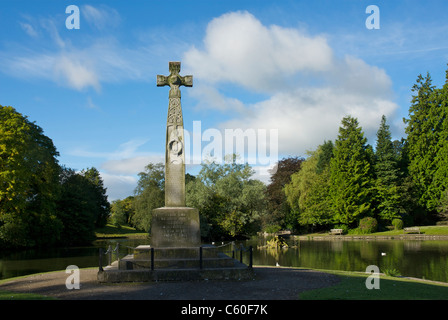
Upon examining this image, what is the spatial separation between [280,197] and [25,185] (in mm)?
42002

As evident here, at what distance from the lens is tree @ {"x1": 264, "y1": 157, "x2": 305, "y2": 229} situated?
56.4 m

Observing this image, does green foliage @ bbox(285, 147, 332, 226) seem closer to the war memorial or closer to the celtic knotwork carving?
the war memorial

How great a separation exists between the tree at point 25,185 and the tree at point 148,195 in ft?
47.7

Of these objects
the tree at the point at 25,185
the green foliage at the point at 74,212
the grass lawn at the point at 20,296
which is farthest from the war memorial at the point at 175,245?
the green foliage at the point at 74,212

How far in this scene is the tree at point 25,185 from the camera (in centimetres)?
3197

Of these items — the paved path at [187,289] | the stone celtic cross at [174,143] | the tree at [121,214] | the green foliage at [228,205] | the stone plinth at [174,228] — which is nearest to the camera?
the paved path at [187,289]

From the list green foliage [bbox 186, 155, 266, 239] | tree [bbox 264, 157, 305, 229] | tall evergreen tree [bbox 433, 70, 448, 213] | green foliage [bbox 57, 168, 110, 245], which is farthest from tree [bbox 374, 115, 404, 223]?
green foliage [bbox 57, 168, 110, 245]

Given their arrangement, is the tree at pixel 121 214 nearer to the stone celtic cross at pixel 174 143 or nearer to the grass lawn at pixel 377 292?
the stone celtic cross at pixel 174 143

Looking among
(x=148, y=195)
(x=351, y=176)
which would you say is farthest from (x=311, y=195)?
(x=148, y=195)

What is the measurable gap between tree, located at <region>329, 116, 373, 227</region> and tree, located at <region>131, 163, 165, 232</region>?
84.7 feet

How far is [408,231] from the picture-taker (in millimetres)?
47969

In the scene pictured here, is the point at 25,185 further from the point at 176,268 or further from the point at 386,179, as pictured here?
the point at 386,179
